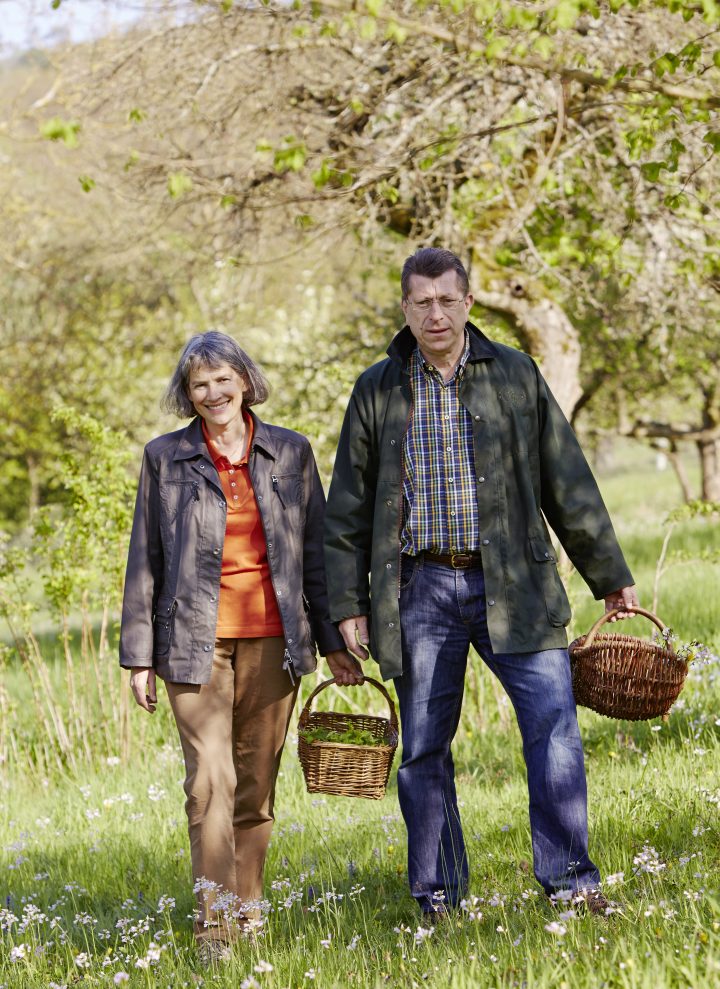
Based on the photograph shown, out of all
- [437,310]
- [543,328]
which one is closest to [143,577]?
[437,310]

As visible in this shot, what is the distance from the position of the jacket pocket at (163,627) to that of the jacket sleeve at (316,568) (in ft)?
1.58

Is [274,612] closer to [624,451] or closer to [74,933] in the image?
[74,933]

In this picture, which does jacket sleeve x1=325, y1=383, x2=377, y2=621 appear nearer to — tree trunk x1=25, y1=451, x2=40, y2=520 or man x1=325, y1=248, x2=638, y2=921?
man x1=325, y1=248, x2=638, y2=921

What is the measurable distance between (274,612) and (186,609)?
→ 302mm

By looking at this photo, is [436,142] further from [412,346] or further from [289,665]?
[289,665]

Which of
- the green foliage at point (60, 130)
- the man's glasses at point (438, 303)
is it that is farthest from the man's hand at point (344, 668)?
the green foliage at point (60, 130)

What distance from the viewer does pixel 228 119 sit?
8.01 meters

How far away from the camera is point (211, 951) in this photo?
11.4ft

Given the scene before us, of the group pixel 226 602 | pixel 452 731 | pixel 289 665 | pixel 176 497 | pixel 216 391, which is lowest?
pixel 452 731

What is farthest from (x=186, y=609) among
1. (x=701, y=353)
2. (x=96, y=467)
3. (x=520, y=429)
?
(x=701, y=353)

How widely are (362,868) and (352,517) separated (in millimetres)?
1536

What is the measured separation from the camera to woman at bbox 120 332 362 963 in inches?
143

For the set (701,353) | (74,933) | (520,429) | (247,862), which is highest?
(701,353)

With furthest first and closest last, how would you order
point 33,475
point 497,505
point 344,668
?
1. point 33,475
2. point 344,668
3. point 497,505
